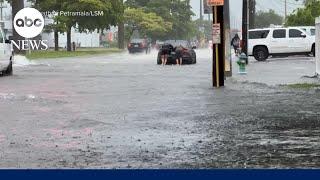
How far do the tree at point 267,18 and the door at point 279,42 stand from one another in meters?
92.5

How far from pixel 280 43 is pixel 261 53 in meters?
1.16

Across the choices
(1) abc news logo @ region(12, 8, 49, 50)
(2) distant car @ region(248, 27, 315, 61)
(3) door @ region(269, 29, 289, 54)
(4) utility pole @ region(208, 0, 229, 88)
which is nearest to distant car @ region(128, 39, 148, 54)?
(1) abc news logo @ region(12, 8, 49, 50)

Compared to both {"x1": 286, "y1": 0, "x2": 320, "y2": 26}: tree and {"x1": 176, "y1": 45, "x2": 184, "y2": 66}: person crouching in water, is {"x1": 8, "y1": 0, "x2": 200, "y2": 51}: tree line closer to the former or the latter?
{"x1": 176, "y1": 45, "x2": 184, "y2": 66}: person crouching in water

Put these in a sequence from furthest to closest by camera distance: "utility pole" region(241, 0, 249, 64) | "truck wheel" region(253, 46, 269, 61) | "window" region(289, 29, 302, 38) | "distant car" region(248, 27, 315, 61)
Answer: "truck wheel" region(253, 46, 269, 61) → "distant car" region(248, 27, 315, 61) → "window" region(289, 29, 302, 38) → "utility pole" region(241, 0, 249, 64)

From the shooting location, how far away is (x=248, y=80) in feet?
70.5

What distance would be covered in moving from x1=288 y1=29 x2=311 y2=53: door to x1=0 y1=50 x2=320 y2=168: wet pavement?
20.2m

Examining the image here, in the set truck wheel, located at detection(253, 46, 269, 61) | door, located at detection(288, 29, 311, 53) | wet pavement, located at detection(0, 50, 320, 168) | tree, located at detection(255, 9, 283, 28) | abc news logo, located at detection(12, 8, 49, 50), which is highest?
tree, located at detection(255, 9, 283, 28)

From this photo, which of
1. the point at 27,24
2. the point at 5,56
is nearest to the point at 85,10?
the point at 27,24

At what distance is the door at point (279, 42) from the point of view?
3778cm

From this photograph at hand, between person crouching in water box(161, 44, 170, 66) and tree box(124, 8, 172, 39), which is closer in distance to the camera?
person crouching in water box(161, 44, 170, 66)

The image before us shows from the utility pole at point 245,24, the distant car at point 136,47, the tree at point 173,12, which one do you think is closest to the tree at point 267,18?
the tree at point 173,12

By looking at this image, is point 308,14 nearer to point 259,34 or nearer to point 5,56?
point 259,34

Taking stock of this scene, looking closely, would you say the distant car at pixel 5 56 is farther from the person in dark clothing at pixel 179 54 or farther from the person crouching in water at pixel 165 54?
the person in dark clothing at pixel 179 54

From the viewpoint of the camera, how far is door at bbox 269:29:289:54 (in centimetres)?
3778
